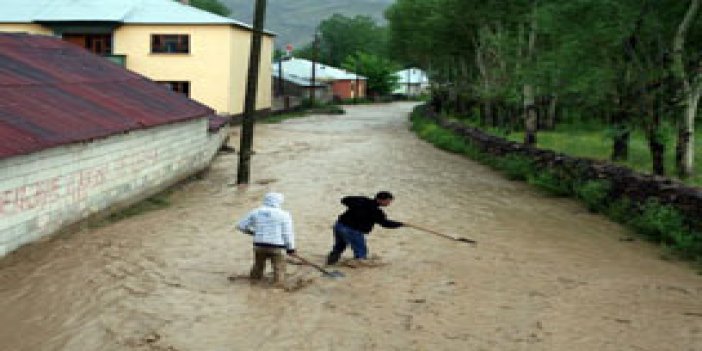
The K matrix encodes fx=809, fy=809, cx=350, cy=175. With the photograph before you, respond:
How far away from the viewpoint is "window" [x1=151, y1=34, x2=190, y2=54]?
39312 mm

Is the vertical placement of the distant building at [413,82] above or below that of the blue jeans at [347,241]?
above

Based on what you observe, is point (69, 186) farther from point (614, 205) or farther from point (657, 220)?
point (614, 205)

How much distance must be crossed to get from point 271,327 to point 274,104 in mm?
45385

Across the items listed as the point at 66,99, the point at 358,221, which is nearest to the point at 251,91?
the point at 66,99

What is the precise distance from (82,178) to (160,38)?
2598 centimetres

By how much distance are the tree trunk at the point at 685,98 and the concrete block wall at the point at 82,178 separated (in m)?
12.0

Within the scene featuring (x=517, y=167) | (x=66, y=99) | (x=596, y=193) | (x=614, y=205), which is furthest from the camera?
(x=517, y=167)

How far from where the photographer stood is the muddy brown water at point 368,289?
9102 mm

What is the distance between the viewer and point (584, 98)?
862 inches

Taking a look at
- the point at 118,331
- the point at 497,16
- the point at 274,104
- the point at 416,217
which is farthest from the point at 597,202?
the point at 274,104

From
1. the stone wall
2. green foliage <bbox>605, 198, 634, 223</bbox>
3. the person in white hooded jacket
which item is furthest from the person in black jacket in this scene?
green foliage <bbox>605, 198, 634, 223</bbox>

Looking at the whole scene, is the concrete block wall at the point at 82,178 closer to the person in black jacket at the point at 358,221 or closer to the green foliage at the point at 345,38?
the person in black jacket at the point at 358,221

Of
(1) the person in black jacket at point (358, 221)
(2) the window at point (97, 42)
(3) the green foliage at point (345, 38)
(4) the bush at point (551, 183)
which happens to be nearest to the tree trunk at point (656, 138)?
(4) the bush at point (551, 183)

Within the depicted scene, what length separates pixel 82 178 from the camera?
1464 centimetres
